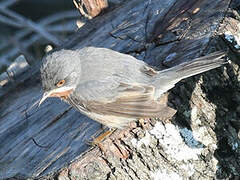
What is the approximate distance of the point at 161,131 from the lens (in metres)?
4.17

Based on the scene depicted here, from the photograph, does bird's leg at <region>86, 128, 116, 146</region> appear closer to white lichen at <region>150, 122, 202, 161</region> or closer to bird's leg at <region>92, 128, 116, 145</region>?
bird's leg at <region>92, 128, 116, 145</region>

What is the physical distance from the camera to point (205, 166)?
4.20 metres

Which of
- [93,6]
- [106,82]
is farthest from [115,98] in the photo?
[93,6]

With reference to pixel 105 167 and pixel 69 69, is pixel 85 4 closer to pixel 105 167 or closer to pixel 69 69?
pixel 69 69

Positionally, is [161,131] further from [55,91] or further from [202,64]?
[55,91]

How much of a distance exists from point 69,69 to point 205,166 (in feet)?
5.21

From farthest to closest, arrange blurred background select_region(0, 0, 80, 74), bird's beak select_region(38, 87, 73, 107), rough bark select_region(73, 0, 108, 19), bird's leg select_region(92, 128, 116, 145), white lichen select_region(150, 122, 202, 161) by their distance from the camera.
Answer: blurred background select_region(0, 0, 80, 74), rough bark select_region(73, 0, 108, 19), bird's beak select_region(38, 87, 73, 107), white lichen select_region(150, 122, 202, 161), bird's leg select_region(92, 128, 116, 145)

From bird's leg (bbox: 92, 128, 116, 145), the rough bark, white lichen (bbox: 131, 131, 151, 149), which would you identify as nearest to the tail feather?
white lichen (bbox: 131, 131, 151, 149)

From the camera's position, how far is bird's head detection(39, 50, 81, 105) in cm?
452

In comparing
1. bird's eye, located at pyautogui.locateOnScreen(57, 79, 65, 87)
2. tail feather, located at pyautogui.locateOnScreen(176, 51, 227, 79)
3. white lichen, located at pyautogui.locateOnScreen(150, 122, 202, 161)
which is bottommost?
white lichen, located at pyautogui.locateOnScreen(150, 122, 202, 161)

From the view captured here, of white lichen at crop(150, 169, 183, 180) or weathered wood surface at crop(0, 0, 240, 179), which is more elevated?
weathered wood surface at crop(0, 0, 240, 179)

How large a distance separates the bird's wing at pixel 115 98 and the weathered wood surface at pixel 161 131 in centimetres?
20

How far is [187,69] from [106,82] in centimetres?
80

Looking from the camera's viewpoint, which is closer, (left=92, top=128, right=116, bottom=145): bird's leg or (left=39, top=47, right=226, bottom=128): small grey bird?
(left=92, top=128, right=116, bottom=145): bird's leg
